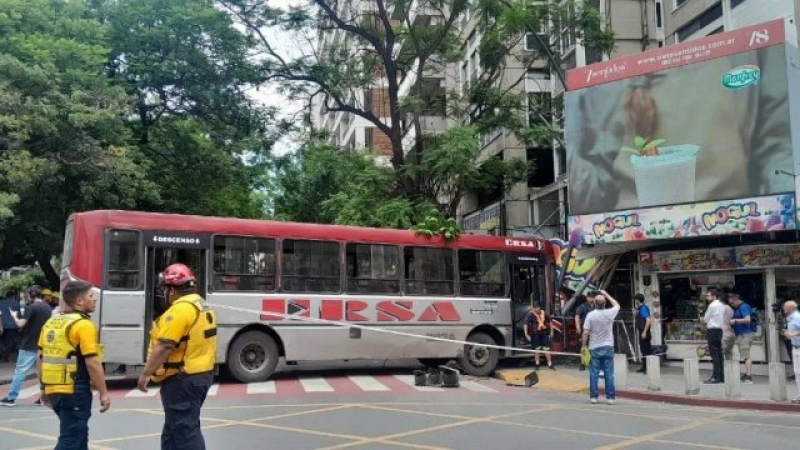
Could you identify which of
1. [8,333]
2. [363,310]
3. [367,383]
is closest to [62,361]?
[367,383]

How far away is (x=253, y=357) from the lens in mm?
14422

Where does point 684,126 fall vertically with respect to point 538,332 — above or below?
above

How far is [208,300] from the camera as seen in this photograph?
13.8 meters

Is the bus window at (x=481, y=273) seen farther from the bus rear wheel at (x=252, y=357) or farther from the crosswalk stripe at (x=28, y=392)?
the crosswalk stripe at (x=28, y=392)

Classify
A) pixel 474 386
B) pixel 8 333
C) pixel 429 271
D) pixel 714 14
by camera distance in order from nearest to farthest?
pixel 474 386 → pixel 429 271 → pixel 8 333 → pixel 714 14

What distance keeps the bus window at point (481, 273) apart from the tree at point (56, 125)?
30.7 ft

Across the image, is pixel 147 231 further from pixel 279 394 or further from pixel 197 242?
pixel 279 394

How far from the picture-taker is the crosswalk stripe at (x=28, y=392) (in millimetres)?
13117

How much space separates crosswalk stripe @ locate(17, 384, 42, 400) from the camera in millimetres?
13117

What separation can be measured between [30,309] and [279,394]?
13.8 feet

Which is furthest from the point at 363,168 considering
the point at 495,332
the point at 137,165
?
the point at 495,332

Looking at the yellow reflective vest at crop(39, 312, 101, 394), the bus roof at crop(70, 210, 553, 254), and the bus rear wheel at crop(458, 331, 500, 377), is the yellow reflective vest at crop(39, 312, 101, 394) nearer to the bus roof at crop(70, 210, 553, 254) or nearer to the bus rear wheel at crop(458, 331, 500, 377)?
the bus roof at crop(70, 210, 553, 254)

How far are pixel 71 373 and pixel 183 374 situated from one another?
1052 millimetres

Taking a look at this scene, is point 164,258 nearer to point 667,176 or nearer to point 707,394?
point 707,394
